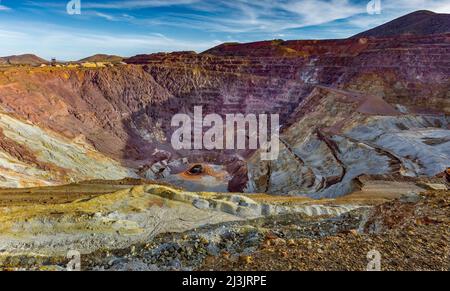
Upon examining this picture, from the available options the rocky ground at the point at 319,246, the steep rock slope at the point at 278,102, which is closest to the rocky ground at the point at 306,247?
the rocky ground at the point at 319,246

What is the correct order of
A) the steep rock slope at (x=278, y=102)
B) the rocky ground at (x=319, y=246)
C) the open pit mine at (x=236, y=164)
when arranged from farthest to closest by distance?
1. the steep rock slope at (x=278, y=102)
2. the open pit mine at (x=236, y=164)
3. the rocky ground at (x=319, y=246)

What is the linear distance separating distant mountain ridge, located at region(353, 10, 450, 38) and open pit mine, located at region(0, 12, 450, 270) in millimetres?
3411

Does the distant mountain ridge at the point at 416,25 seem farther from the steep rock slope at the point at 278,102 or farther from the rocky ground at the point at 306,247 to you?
the rocky ground at the point at 306,247

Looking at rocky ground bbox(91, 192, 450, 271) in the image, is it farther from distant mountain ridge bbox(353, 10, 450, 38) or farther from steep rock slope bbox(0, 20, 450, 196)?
distant mountain ridge bbox(353, 10, 450, 38)

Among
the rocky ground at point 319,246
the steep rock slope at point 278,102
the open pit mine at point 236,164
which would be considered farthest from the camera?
the steep rock slope at point 278,102

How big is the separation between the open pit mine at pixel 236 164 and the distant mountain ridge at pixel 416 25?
134 inches

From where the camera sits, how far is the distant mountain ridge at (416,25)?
409ft

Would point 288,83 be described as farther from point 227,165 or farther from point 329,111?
point 227,165

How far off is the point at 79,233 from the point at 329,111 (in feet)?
168

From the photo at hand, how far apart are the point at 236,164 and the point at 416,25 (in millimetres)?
113897

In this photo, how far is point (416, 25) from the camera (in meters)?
135

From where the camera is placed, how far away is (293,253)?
10180 mm
